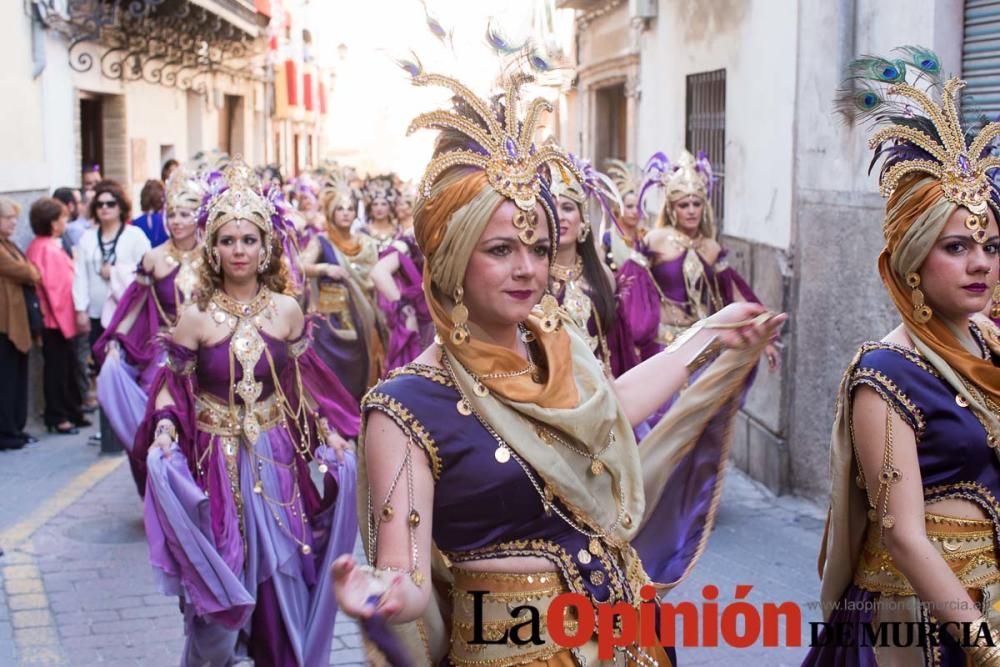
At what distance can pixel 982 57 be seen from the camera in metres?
7.63

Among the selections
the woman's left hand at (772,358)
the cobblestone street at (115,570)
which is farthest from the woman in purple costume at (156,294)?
the woman's left hand at (772,358)

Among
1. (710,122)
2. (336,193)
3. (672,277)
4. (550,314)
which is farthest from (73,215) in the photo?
(550,314)

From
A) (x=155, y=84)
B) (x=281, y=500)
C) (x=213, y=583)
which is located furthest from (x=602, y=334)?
(x=155, y=84)

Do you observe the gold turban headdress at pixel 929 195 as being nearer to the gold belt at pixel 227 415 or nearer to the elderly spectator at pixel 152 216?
the gold belt at pixel 227 415

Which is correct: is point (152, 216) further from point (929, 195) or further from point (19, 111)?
point (929, 195)

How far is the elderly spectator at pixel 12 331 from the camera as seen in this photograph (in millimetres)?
11719

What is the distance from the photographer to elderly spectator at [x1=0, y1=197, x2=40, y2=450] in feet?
38.4

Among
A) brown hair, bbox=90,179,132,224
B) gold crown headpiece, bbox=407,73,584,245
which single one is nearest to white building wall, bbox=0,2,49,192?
brown hair, bbox=90,179,132,224

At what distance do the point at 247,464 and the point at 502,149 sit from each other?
3.03 metres

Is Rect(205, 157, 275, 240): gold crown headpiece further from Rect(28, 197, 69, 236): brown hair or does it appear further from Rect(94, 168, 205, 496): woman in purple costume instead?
Rect(28, 197, 69, 236): brown hair

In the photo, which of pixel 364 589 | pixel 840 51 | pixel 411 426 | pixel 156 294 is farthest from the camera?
pixel 156 294

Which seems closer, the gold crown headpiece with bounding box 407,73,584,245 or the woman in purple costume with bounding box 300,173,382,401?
the gold crown headpiece with bounding box 407,73,584,245

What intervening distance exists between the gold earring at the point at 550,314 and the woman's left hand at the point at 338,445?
2661 mm

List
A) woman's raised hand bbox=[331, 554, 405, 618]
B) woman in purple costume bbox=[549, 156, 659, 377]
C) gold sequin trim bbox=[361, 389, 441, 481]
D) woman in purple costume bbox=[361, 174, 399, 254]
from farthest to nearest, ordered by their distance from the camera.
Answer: woman in purple costume bbox=[361, 174, 399, 254], woman in purple costume bbox=[549, 156, 659, 377], gold sequin trim bbox=[361, 389, 441, 481], woman's raised hand bbox=[331, 554, 405, 618]
